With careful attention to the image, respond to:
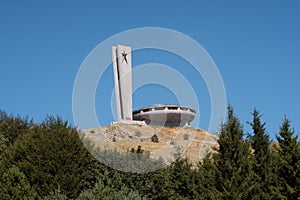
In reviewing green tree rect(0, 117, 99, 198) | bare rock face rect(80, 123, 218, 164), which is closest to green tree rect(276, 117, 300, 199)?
green tree rect(0, 117, 99, 198)

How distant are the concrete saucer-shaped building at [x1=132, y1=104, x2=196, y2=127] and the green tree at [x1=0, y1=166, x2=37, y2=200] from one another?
75.5 meters

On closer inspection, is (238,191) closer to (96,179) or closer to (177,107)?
(96,179)

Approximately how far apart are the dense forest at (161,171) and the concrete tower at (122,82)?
1995 inches

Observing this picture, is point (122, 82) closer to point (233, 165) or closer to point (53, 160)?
point (53, 160)

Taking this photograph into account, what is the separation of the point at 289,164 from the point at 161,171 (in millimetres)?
12230

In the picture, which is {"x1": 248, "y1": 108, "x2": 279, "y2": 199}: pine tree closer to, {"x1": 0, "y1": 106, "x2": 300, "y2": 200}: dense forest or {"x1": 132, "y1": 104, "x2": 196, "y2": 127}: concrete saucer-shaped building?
{"x1": 0, "y1": 106, "x2": 300, "y2": 200}: dense forest

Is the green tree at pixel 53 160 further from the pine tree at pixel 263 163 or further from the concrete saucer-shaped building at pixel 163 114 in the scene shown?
the concrete saucer-shaped building at pixel 163 114

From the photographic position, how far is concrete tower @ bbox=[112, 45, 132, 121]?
301ft

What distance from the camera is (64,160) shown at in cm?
3534

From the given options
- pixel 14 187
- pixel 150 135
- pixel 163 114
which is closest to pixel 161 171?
pixel 14 187

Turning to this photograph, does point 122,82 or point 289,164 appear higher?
point 122,82

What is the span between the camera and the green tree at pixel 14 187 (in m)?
29.2

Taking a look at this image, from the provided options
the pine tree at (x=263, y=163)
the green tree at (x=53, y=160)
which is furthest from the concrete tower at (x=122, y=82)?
A: the pine tree at (x=263, y=163)

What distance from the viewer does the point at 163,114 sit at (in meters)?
107
